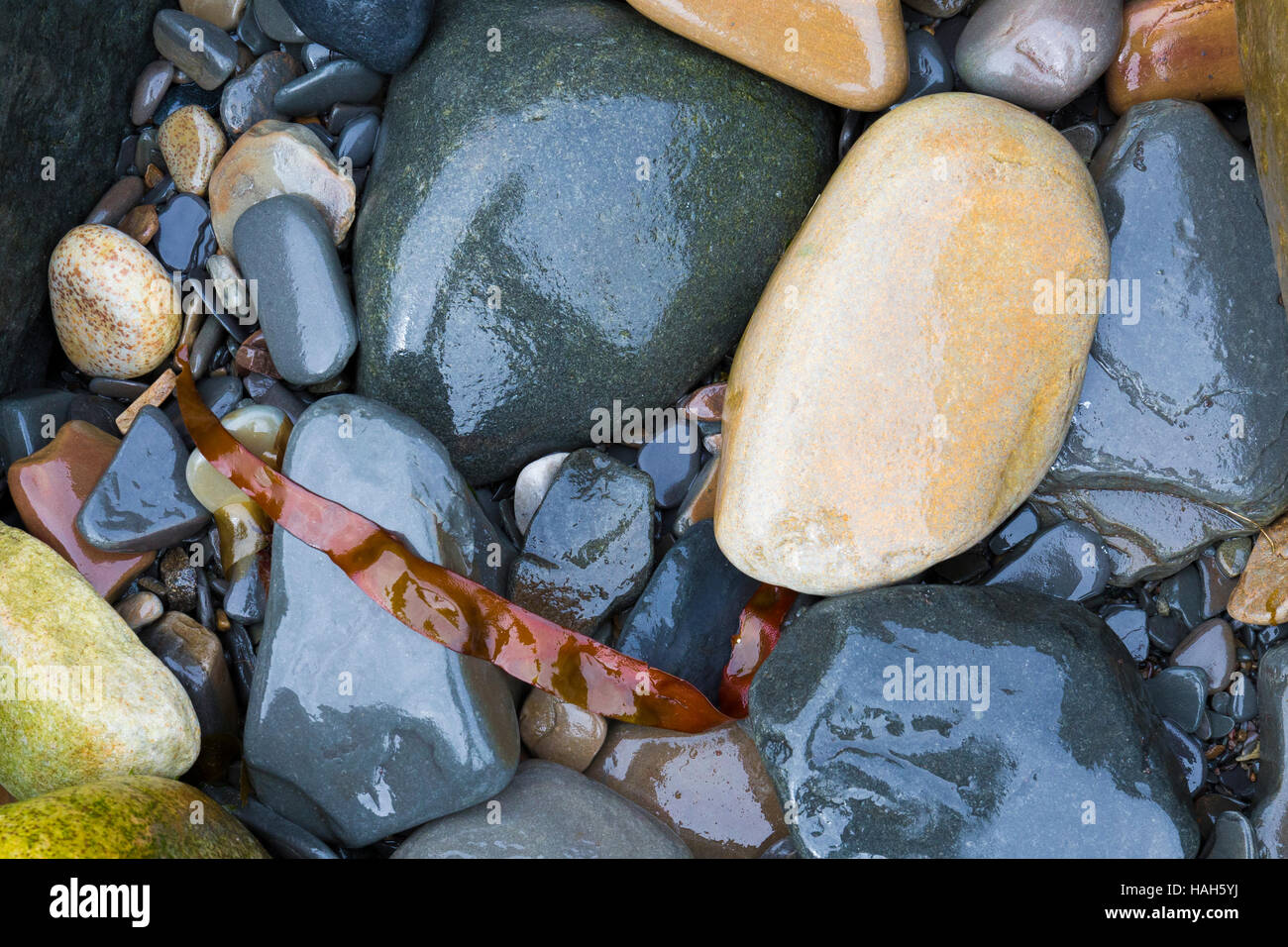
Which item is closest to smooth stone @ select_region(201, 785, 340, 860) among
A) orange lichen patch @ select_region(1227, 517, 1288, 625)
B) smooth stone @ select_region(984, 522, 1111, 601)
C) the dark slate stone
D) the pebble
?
the dark slate stone

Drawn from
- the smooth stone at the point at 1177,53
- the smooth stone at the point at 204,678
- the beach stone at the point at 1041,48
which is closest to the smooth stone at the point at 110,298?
the smooth stone at the point at 204,678

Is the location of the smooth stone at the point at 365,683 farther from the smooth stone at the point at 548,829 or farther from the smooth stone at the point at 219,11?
the smooth stone at the point at 219,11

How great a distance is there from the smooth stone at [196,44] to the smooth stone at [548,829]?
2.88 m

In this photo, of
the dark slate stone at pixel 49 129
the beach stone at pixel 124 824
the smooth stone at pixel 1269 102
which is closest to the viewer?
the beach stone at pixel 124 824

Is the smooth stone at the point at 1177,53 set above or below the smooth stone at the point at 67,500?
above

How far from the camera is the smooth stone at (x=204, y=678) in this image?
3469 mm

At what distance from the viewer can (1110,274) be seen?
340cm

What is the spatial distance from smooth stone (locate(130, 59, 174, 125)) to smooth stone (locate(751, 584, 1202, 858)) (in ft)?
10.6

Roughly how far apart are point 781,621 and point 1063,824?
3.63 ft

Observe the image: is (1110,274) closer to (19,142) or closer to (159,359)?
(159,359)

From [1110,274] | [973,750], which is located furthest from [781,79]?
[973,750]

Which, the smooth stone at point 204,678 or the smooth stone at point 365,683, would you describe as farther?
the smooth stone at point 204,678

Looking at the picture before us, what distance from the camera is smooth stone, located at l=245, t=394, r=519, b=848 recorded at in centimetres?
316

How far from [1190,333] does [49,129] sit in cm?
404
